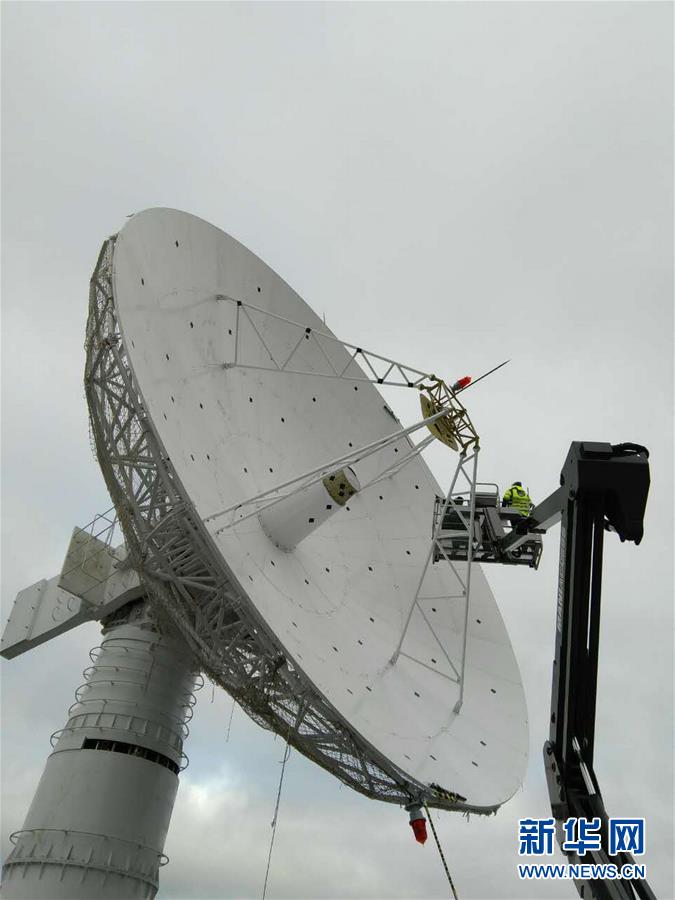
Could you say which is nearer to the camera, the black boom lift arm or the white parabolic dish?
the black boom lift arm

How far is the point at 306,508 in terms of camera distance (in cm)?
1855

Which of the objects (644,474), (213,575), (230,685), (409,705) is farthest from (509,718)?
(644,474)

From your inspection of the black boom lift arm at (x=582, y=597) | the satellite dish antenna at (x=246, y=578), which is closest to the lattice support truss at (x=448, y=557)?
the satellite dish antenna at (x=246, y=578)

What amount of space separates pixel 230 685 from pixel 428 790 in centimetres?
452

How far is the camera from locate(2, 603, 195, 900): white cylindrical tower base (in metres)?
18.0

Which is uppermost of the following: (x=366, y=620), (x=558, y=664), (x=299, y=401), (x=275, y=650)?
(x=299, y=401)

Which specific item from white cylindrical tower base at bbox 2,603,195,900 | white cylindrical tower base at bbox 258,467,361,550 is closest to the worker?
white cylindrical tower base at bbox 258,467,361,550

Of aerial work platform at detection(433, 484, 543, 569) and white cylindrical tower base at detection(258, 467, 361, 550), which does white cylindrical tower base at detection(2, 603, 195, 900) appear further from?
aerial work platform at detection(433, 484, 543, 569)

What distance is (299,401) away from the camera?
2253cm

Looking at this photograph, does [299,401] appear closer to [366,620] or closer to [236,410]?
[236,410]

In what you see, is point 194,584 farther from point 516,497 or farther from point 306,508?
point 516,497

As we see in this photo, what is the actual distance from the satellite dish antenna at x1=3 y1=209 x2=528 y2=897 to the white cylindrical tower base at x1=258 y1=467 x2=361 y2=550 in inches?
2.2

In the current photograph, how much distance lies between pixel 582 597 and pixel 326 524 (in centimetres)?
A: 1320

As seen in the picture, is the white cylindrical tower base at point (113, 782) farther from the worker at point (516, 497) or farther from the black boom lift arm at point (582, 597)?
the black boom lift arm at point (582, 597)
